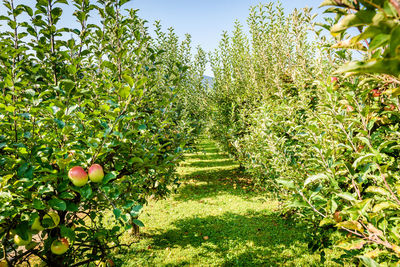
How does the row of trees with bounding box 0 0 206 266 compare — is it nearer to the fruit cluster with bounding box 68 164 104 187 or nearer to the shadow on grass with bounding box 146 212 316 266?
the fruit cluster with bounding box 68 164 104 187

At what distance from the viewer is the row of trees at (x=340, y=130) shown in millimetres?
623

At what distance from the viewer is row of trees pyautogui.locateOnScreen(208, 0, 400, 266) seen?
62 centimetres

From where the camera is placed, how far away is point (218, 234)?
552 cm

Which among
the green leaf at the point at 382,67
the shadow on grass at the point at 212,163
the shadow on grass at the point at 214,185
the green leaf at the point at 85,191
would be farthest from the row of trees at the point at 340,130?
the shadow on grass at the point at 212,163

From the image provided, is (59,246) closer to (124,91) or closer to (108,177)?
(108,177)

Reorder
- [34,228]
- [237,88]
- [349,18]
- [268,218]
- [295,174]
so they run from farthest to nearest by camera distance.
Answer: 1. [237,88]
2. [268,218]
3. [295,174]
4. [34,228]
5. [349,18]

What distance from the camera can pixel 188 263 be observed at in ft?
14.3

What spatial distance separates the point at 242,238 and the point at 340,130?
425cm

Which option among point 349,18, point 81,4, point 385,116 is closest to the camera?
point 349,18

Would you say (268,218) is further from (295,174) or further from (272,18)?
(272,18)

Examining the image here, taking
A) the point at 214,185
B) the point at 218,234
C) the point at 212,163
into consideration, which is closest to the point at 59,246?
the point at 218,234

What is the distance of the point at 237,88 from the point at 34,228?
997cm

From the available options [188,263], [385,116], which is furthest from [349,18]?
[188,263]

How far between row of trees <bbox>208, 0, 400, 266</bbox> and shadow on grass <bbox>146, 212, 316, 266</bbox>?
3.50 ft
